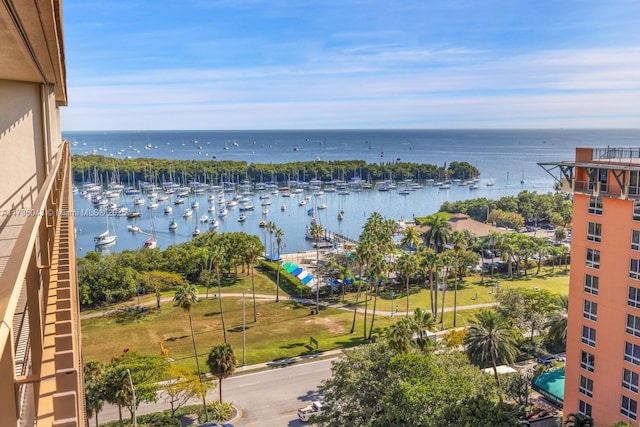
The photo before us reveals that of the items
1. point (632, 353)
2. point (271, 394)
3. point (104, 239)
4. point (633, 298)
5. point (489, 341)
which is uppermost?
point (633, 298)

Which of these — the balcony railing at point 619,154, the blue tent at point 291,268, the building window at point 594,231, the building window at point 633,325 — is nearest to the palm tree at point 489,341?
the building window at point 594,231

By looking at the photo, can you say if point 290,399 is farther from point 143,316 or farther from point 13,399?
point 13,399

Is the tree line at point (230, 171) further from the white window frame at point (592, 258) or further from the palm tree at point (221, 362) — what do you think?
the white window frame at point (592, 258)

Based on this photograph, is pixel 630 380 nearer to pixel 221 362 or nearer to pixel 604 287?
pixel 604 287

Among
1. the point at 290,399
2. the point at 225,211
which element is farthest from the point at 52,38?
the point at 225,211

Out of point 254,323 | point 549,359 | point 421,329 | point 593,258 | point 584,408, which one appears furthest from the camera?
point 254,323

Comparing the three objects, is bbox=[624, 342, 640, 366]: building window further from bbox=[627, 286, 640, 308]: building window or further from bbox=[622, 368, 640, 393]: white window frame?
bbox=[627, 286, 640, 308]: building window

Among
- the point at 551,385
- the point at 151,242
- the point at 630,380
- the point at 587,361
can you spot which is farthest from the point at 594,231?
the point at 151,242

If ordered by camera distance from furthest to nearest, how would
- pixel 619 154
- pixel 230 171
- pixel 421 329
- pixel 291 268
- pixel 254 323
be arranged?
pixel 230 171, pixel 291 268, pixel 254 323, pixel 421 329, pixel 619 154
